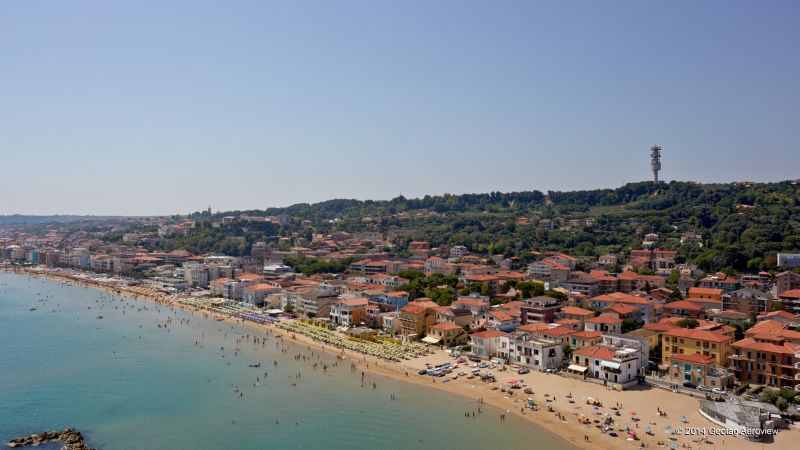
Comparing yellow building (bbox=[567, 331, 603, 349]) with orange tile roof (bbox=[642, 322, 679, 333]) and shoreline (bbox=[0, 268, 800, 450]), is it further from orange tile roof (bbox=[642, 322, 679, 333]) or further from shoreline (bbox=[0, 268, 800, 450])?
shoreline (bbox=[0, 268, 800, 450])

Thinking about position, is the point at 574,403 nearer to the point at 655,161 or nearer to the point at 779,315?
the point at 779,315

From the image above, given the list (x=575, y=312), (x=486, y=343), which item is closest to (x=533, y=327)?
(x=486, y=343)

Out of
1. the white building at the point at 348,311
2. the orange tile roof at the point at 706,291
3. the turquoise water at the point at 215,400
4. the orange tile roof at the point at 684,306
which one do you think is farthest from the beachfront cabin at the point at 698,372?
the white building at the point at 348,311

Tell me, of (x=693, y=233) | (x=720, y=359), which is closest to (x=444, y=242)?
(x=693, y=233)

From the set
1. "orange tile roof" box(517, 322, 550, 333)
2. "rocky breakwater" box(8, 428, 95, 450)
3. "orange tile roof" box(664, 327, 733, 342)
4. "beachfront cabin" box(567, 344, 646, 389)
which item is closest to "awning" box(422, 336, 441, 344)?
"orange tile roof" box(517, 322, 550, 333)

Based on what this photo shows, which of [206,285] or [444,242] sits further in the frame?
[444,242]

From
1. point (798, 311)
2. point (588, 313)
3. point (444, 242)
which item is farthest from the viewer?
point (444, 242)

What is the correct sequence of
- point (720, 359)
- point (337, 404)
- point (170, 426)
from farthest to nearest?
1. point (720, 359)
2. point (337, 404)
3. point (170, 426)

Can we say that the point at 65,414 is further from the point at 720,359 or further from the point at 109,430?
the point at 720,359
